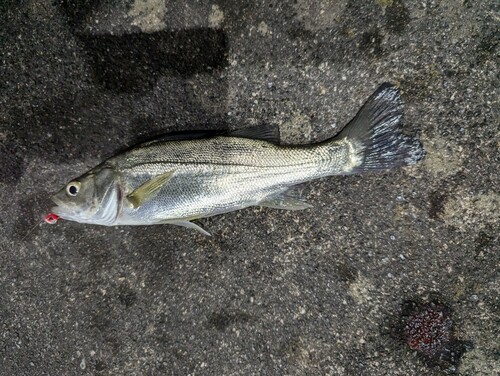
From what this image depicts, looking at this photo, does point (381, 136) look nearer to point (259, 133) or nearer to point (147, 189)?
point (259, 133)

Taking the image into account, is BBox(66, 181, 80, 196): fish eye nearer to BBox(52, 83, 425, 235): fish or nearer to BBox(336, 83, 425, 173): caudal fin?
BBox(52, 83, 425, 235): fish

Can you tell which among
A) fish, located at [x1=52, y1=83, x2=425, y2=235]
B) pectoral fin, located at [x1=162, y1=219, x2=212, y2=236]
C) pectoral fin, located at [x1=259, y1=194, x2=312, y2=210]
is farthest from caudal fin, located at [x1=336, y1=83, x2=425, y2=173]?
pectoral fin, located at [x1=162, y1=219, x2=212, y2=236]

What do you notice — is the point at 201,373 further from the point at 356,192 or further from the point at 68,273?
the point at 356,192

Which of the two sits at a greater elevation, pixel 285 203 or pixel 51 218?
pixel 285 203

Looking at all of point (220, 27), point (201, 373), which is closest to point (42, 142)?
point (220, 27)

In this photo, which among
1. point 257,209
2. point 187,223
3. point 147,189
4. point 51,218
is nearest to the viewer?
point 147,189

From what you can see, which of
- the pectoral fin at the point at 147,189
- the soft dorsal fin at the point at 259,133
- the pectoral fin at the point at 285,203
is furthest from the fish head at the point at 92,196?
the pectoral fin at the point at 285,203

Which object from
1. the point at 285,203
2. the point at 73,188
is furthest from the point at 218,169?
the point at 73,188
